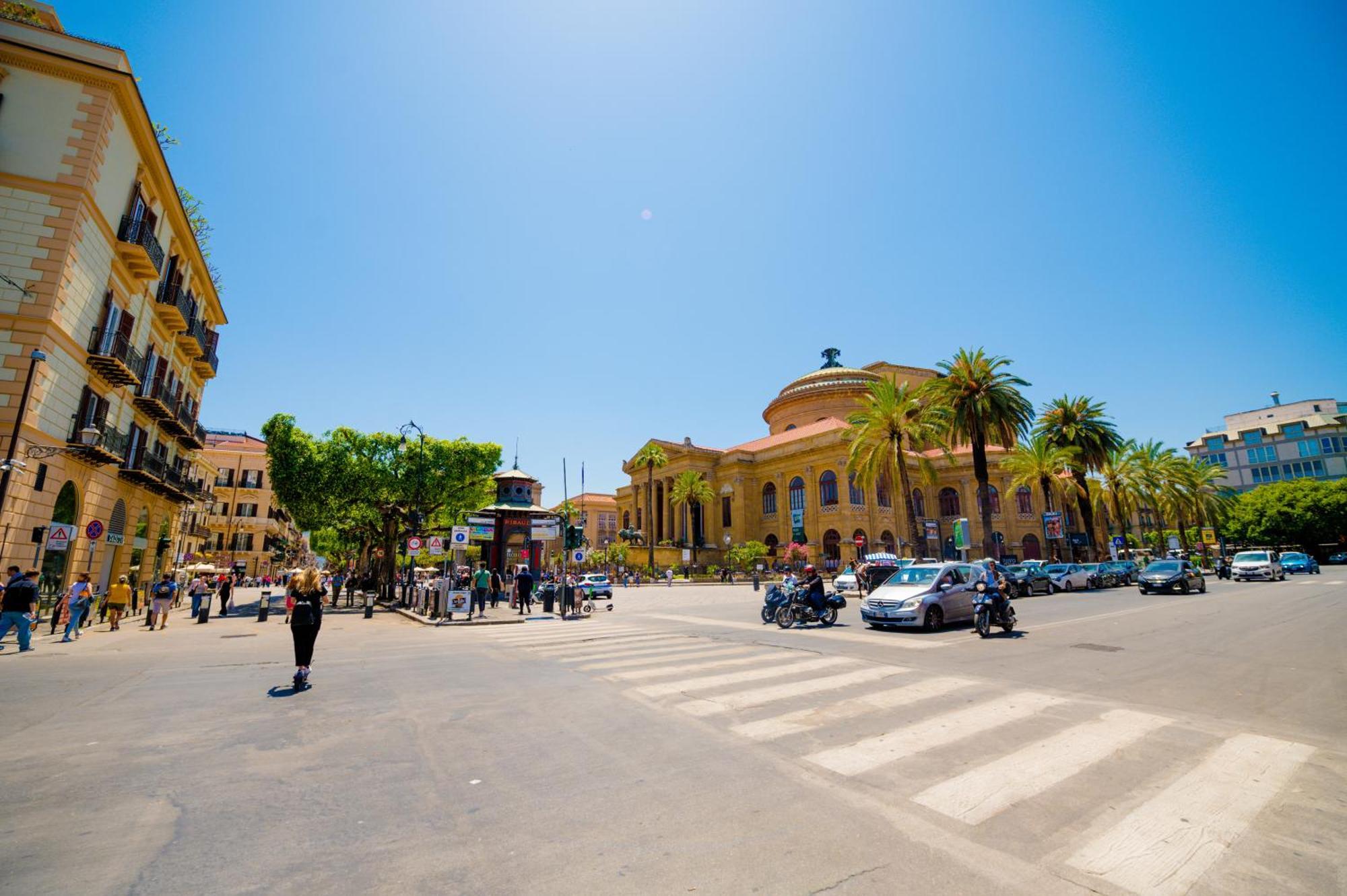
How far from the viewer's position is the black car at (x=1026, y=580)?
27.2 metres

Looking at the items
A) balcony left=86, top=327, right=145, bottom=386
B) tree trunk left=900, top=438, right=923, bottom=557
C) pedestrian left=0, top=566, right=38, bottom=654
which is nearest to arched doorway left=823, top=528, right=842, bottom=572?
tree trunk left=900, top=438, right=923, bottom=557

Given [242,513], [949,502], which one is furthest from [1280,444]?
[242,513]

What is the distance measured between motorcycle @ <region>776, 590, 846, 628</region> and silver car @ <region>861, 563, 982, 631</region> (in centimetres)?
123

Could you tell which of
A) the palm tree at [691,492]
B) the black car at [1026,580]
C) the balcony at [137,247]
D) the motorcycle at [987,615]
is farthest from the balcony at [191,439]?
the palm tree at [691,492]

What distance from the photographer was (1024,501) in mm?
56875

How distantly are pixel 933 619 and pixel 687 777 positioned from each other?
1166 cm

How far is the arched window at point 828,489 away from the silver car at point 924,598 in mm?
39344

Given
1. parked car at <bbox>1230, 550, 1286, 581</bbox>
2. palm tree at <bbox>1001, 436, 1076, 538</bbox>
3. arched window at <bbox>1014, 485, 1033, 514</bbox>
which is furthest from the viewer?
arched window at <bbox>1014, 485, 1033, 514</bbox>

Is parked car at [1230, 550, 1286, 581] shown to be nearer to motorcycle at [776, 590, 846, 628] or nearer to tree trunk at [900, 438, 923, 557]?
tree trunk at [900, 438, 923, 557]

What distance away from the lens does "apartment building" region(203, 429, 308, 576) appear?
59188 millimetres

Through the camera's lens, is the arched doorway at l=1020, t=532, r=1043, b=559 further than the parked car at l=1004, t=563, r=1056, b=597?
Yes

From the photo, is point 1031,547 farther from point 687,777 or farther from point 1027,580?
point 687,777

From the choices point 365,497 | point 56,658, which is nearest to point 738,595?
point 365,497

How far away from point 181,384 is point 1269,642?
3975 centimetres
